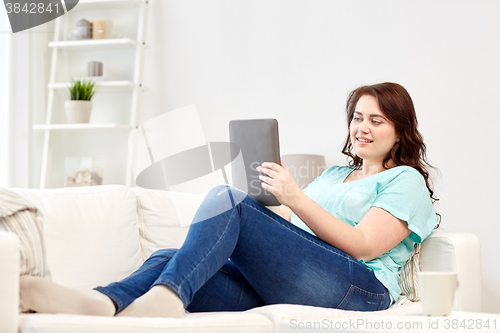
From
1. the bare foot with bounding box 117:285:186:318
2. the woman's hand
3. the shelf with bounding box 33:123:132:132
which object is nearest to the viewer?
the bare foot with bounding box 117:285:186:318

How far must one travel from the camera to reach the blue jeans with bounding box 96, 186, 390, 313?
1229mm

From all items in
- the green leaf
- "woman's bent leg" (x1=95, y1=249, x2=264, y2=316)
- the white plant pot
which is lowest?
"woman's bent leg" (x1=95, y1=249, x2=264, y2=316)

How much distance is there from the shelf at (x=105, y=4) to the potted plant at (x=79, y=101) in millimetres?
507

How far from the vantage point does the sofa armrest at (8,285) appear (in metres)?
0.95

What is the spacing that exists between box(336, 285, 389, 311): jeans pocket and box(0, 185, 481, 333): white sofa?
4 centimetres

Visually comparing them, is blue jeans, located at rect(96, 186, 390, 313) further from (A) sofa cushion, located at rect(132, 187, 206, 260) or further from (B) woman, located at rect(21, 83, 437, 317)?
(A) sofa cushion, located at rect(132, 187, 206, 260)

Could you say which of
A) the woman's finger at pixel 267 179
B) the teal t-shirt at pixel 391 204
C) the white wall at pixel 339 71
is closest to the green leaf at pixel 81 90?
the white wall at pixel 339 71

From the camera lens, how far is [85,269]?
5.23 feet

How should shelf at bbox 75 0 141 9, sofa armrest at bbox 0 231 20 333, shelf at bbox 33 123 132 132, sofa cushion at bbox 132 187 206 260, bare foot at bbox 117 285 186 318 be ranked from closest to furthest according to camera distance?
sofa armrest at bbox 0 231 20 333 → bare foot at bbox 117 285 186 318 → sofa cushion at bbox 132 187 206 260 → shelf at bbox 33 123 132 132 → shelf at bbox 75 0 141 9

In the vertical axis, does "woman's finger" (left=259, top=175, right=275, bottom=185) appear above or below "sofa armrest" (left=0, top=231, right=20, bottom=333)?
above

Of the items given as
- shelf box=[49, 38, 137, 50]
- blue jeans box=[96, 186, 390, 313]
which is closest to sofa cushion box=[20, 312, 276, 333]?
blue jeans box=[96, 186, 390, 313]

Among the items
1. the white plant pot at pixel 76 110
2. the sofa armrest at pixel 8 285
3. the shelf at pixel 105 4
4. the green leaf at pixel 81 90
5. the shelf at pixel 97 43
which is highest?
the shelf at pixel 105 4

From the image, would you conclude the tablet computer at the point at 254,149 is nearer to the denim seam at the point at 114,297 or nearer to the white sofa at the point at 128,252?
the white sofa at the point at 128,252

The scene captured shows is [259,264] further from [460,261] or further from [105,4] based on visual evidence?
[105,4]
